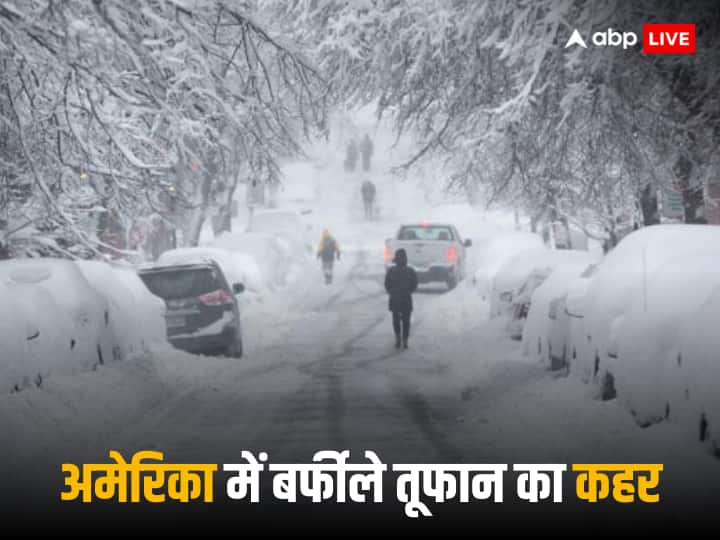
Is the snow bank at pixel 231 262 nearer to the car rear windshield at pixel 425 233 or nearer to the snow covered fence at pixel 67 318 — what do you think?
the car rear windshield at pixel 425 233

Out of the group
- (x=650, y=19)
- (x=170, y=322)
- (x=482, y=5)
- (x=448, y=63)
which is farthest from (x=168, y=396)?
(x=650, y=19)

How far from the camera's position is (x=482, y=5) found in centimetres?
1085

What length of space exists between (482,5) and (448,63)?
202cm

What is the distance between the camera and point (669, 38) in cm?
1030

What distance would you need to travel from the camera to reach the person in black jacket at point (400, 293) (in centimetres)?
2006

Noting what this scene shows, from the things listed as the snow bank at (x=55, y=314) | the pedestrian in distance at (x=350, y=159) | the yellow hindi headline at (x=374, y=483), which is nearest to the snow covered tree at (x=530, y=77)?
the yellow hindi headline at (x=374, y=483)

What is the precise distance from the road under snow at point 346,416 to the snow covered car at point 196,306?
0.39 metres

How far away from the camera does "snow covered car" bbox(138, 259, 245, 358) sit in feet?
55.8

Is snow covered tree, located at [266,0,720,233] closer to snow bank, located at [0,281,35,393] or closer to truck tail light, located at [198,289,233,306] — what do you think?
truck tail light, located at [198,289,233,306]

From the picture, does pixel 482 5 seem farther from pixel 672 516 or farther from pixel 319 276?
pixel 319 276

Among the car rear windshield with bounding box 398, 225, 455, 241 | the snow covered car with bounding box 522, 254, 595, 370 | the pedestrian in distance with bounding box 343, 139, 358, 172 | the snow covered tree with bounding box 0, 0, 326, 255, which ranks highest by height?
the pedestrian in distance with bounding box 343, 139, 358, 172

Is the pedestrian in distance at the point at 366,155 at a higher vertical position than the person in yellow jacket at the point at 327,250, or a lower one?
higher

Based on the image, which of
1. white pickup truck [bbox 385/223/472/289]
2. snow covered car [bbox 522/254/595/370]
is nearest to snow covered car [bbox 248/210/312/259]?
white pickup truck [bbox 385/223/472/289]

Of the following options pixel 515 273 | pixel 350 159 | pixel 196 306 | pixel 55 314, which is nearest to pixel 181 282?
pixel 196 306
